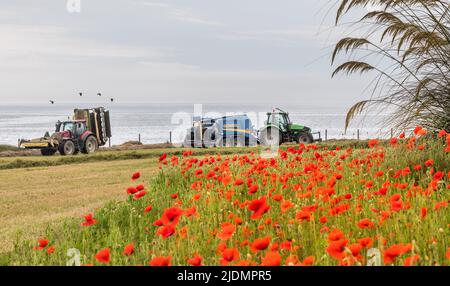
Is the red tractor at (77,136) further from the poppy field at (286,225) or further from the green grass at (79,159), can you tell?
A: the poppy field at (286,225)

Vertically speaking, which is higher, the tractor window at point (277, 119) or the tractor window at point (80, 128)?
the tractor window at point (277, 119)

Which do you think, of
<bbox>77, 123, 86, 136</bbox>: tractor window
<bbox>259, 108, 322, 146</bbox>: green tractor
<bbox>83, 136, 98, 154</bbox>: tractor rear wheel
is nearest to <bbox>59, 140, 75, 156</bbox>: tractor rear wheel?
<bbox>83, 136, 98, 154</bbox>: tractor rear wheel

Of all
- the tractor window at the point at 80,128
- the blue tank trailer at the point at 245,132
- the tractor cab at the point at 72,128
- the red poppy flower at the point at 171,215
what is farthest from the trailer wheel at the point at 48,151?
the red poppy flower at the point at 171,215

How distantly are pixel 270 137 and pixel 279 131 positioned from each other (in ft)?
1.72

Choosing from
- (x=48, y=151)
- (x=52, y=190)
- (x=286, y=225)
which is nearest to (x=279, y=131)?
(x=48, y=151)

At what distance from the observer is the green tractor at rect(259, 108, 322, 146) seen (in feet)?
76.9

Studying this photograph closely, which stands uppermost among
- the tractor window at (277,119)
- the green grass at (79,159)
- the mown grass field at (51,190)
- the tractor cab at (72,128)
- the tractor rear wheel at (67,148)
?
the tractor window at (277,119)

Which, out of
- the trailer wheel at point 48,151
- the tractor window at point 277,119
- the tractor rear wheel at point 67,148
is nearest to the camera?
the tractor rear wheel at point 67,148

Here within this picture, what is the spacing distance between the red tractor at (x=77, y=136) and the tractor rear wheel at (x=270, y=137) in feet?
27.1

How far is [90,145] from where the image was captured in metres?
24.4

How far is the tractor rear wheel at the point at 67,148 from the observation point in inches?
907

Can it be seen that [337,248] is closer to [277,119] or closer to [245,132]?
[277,119]

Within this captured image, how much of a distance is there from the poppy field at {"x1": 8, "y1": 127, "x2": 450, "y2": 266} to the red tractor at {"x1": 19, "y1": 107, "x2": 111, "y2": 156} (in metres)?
16.1

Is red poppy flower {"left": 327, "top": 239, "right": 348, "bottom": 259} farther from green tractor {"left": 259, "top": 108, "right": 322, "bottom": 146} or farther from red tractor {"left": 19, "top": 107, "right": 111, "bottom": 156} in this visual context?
red tractor {"left": 19, "top": 107, "right": 111, "bottom": 156}
